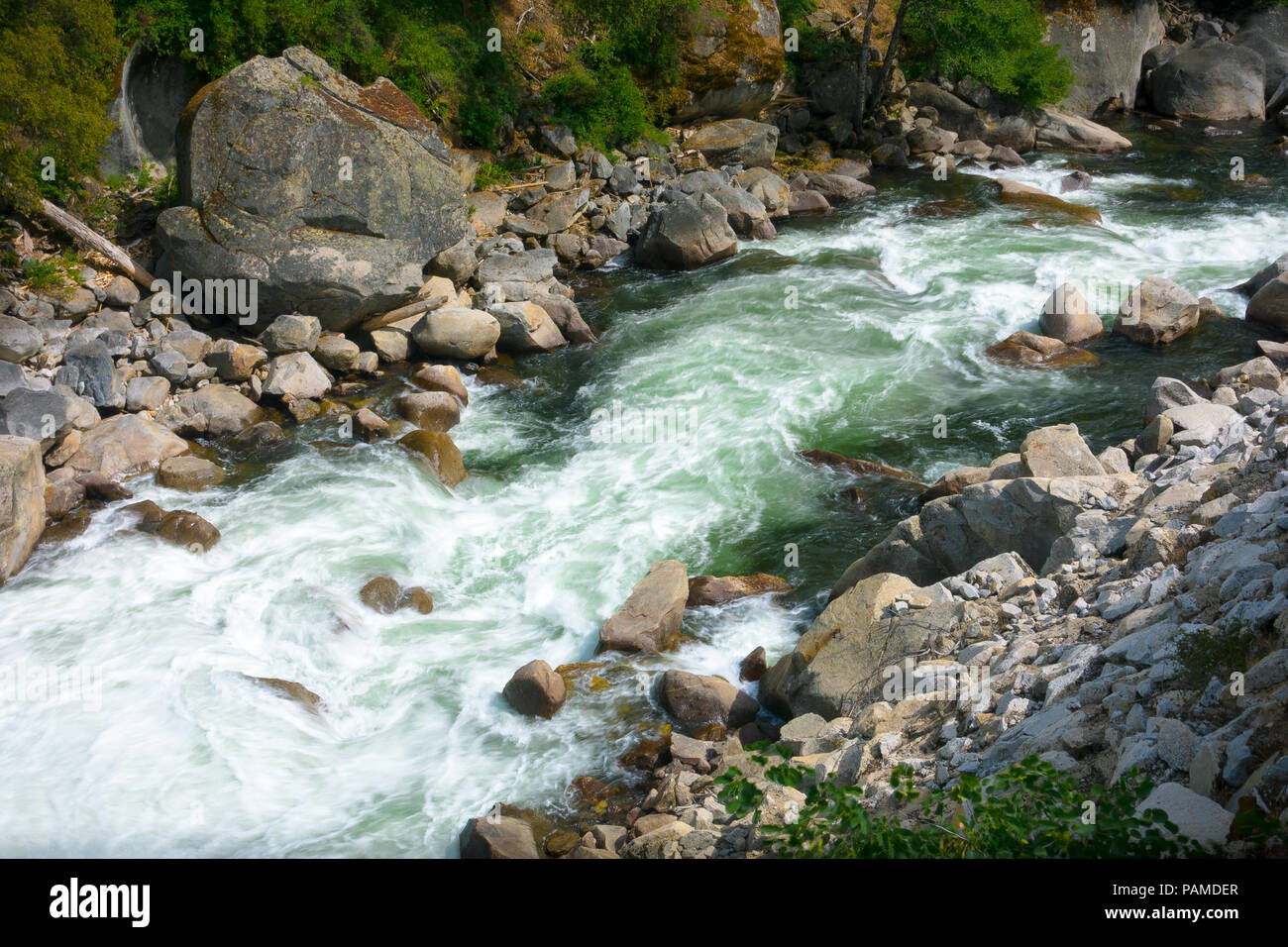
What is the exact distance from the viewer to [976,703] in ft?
23.7

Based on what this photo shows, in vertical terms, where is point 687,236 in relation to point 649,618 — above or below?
above

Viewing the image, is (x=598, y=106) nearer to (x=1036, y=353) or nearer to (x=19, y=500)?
(x=1036, y=353)

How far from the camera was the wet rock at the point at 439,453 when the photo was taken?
13.2m

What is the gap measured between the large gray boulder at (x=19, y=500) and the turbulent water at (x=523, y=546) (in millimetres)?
236

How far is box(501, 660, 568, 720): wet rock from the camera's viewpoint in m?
9.25

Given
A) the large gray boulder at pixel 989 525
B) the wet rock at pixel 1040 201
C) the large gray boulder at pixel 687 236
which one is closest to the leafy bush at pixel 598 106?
the large gray boulder at pixel 687 236

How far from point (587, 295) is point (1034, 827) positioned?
50.3 feet

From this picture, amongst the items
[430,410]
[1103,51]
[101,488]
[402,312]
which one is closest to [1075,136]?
[1103,51]

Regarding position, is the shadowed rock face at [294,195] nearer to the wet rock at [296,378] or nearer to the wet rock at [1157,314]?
the wet rock at [296,378]

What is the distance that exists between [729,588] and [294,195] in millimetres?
9735

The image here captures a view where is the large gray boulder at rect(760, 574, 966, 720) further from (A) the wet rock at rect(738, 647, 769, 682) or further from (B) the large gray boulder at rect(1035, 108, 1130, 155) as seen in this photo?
(B) the large gray boulder at rect(1035, 108, 1130, 155)

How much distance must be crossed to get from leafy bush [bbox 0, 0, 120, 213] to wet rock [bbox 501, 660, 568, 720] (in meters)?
11.5

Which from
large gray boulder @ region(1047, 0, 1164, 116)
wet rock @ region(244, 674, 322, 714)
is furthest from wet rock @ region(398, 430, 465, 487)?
large gray boulder @ region(1047, 0, 1164, 116)

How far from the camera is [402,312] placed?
1667 cm
